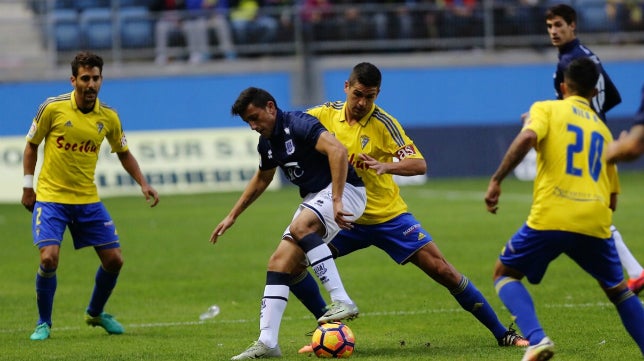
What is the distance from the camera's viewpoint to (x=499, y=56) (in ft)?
101

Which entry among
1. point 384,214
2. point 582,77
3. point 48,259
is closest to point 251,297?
point 48,259

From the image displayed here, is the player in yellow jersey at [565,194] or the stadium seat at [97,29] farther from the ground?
the player in yellow jersey at [565,194]

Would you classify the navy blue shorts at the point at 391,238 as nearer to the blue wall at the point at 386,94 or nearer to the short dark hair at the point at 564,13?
the short dark hair at the point at 564,13

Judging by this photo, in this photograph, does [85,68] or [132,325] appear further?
[132,325]

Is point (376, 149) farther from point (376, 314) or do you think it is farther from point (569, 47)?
point (569, 47)

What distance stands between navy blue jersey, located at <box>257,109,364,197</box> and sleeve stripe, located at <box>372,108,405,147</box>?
1.45ft

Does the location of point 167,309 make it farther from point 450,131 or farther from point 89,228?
point 450,131

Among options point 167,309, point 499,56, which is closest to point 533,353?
point 167,309

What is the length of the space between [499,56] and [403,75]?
270 cm

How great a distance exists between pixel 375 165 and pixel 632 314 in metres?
2.10

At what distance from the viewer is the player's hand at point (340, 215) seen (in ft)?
26.6

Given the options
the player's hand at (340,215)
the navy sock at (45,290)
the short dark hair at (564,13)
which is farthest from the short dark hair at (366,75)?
the navy sock at (45,290)

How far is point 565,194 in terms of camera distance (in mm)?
7312

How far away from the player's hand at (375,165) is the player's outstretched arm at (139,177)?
261 centimetres
